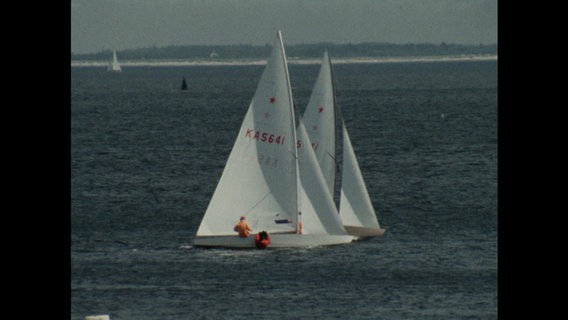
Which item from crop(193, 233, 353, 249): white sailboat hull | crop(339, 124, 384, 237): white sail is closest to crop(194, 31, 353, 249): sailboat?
crop(193, 233, 353, 249): white sailboat hull

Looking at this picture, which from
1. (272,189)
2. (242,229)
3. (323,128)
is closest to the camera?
(242,229)

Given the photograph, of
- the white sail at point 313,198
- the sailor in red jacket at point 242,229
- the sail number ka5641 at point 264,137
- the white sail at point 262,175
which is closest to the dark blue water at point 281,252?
the sailor in red jacket at point 242,229

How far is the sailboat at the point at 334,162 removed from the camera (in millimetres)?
54094

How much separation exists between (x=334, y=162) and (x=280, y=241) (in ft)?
18.8

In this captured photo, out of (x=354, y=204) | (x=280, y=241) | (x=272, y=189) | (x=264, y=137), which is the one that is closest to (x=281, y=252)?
(x=280, y=241)

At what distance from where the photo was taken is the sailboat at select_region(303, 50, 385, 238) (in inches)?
2130

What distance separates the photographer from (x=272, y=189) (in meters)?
51.2

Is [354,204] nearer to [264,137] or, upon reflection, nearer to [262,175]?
[262,175]

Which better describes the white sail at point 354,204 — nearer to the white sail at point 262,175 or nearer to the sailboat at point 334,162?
the sailboat at point 334,162

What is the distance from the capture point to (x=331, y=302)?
133ft

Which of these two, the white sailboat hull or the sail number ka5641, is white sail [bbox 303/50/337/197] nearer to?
the white sailboat hull
